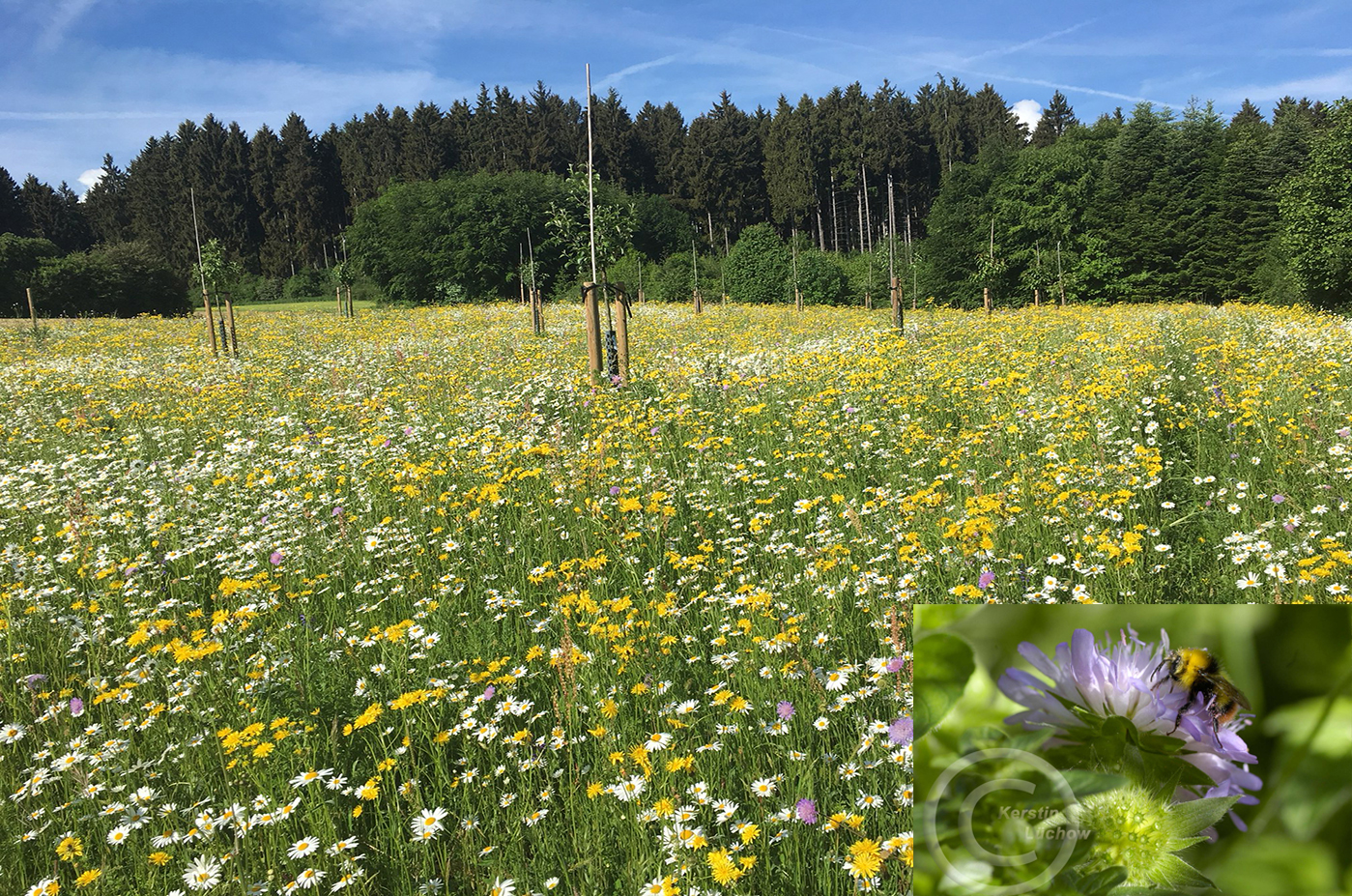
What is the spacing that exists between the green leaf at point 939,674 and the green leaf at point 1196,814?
14cm

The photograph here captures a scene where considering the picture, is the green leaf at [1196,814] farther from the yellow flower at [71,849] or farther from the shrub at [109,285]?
the shrub at [109,285]

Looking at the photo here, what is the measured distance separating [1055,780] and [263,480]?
6342 mm

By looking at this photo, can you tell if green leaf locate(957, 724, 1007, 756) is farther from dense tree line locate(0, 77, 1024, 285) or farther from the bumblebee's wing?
dense tree line locate(0, 77, 1024, 285)

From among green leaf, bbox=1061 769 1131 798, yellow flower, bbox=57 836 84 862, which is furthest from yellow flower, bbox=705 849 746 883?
yellow flower, bbox=57 836 84 862

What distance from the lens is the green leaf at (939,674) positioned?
0.56 metres

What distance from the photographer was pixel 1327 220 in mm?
28094

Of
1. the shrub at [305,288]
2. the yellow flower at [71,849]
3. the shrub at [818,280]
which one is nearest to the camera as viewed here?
the yellow flower at [71,849]

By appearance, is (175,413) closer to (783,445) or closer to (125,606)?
(125,606)

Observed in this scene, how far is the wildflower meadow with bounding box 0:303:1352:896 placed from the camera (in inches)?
94.5

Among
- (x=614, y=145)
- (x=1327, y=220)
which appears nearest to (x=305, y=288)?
(x=614, y=145)

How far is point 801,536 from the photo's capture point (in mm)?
4438

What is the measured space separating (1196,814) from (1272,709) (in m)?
0.08

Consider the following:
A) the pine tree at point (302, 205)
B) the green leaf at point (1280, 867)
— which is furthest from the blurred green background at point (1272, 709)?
the pine tree at point (302, 205)

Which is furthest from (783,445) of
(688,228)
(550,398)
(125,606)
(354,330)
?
(688,228)
